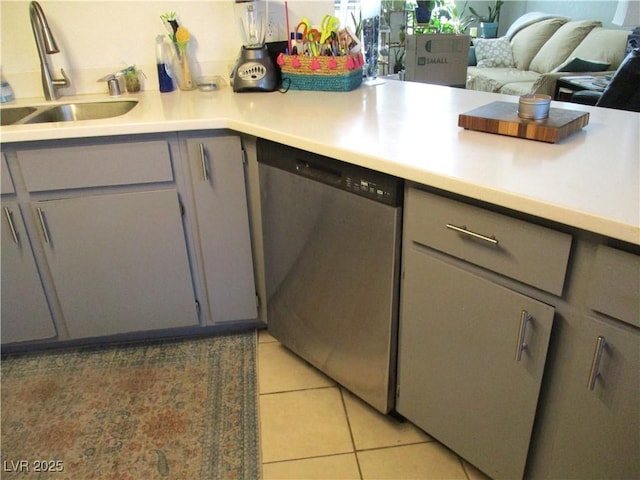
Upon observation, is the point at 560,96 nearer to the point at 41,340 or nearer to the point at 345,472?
the point at 345,472

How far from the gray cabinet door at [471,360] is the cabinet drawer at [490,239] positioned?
51 mm

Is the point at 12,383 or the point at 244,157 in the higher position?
the point at 244,157

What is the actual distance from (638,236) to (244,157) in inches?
49.1

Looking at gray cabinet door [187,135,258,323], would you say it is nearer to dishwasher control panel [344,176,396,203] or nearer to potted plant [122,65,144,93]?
dishwasher control panel [344,176,396,203]

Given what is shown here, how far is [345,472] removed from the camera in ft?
4.91

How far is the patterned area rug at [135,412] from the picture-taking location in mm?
1537

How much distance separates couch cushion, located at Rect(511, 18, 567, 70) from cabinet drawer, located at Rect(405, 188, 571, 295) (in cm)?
501

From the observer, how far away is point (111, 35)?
212 centimetres

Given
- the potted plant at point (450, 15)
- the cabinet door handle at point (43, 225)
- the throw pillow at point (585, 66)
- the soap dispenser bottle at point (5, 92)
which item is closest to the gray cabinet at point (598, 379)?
the cabinet door handle at point (43, 225)

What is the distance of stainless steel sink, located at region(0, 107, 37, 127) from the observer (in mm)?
1964

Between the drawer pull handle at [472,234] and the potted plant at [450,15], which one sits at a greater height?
the potted plant at [450,15]

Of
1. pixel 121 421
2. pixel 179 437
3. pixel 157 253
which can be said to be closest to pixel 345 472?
pixel 179 437

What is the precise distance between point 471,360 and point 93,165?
4.36 ft

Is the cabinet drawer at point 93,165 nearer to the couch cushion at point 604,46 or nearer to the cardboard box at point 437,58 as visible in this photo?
the cardboard box at point 437,58
